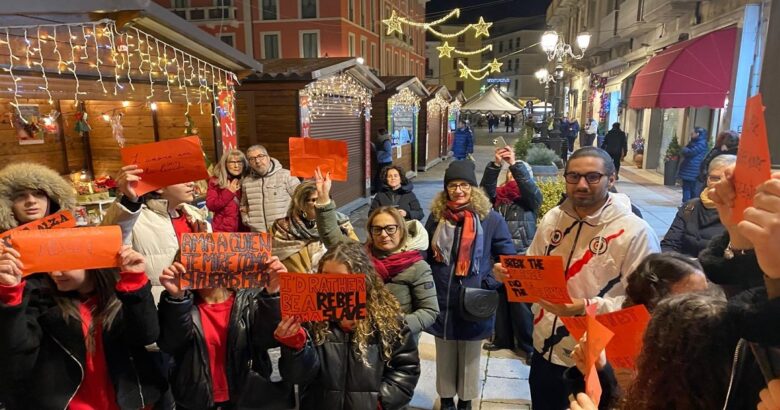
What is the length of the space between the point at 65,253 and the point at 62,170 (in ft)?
28.9

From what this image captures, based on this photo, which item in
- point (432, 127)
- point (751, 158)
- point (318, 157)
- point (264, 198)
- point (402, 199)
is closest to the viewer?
point (751, 158)

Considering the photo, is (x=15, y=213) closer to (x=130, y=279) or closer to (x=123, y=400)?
(x=130, y=279)

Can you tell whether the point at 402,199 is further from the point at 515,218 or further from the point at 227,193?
the point at 227,193

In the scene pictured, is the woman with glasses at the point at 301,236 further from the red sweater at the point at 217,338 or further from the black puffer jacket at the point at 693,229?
the black puffer jacket at the point at 693,229

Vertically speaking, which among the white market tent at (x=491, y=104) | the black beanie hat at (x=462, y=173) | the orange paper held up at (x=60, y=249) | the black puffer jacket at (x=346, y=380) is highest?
the white market tent at (x=491, y=104)

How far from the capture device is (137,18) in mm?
5270

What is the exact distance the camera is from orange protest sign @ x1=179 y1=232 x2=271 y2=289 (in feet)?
7.23

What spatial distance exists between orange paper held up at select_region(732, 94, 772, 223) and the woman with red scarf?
2497mm

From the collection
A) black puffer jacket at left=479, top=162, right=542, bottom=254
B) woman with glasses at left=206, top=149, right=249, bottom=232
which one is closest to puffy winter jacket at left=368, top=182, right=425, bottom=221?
black puffer jacket at left=479, top=162, right=542, bottom=254

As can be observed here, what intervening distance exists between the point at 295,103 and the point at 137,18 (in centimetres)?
394

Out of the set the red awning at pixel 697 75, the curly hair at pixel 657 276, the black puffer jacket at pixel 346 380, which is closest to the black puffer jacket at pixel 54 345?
the black puffer jacket at pixel 346 380

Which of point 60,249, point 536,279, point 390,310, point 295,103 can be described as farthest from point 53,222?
point 295,103

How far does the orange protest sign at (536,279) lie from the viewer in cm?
230

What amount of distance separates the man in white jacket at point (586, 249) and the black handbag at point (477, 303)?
63 centimetres
